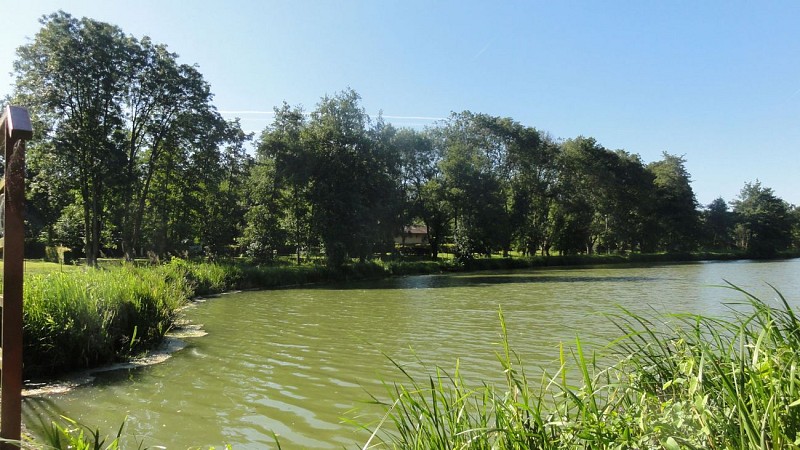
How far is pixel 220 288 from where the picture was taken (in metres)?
23.8

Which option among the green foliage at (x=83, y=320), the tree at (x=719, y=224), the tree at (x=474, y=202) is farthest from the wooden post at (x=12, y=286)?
the tree at (x=719, y=224)

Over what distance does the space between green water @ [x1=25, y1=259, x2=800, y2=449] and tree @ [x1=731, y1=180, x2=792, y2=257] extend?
58808 mm

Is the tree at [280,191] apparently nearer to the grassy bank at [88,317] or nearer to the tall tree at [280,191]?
the tall tree at [280,191]

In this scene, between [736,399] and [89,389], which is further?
[89,389]

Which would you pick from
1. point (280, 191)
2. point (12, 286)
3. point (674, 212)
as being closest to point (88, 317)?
point (12, 286)

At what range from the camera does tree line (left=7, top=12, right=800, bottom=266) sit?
84.8 feet

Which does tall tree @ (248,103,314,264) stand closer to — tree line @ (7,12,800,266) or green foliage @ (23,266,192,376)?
tree line @ (7,12,800,266)

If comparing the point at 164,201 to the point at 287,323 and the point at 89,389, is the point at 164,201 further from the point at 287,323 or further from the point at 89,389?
the point at 89,389

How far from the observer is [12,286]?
343 centimetres

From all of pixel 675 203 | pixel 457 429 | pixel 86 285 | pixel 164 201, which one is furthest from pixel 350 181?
pixel 675 203

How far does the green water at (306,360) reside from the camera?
626 centimetres

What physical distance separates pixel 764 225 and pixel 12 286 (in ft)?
292

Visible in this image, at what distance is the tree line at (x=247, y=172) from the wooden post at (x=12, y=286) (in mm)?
26073

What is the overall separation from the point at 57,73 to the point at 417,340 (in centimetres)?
2397
